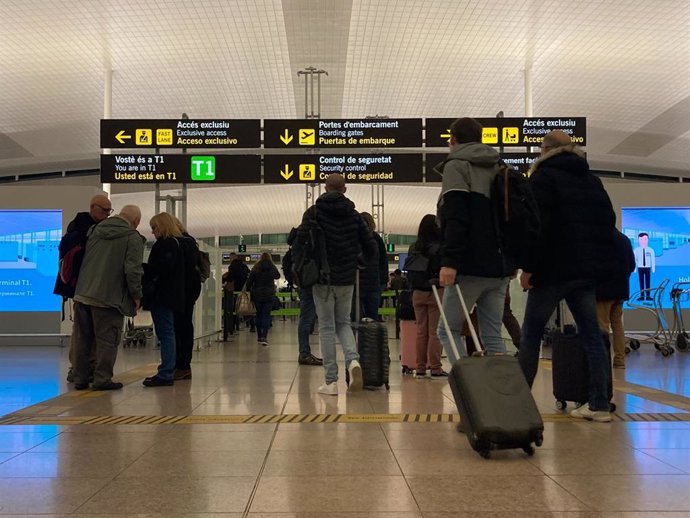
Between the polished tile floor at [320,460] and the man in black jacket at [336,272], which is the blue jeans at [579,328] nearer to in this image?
the polished tile floor at [320,460]

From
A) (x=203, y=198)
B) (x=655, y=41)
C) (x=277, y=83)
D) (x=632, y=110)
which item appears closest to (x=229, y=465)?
(x=655, y=41)

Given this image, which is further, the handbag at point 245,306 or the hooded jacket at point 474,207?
the handbag at point 245,306

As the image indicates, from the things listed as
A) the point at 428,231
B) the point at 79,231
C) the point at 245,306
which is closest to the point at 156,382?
→ the point at 79,231

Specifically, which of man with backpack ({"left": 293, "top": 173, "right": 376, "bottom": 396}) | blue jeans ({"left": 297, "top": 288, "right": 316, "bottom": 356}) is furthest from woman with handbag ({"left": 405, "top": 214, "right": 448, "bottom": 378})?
blue jeans ({"left": 297, "top": 288, "right": 316, "bottom": 356})

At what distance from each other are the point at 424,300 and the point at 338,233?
1497 mm

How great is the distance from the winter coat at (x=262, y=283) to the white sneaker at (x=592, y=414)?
8.06m

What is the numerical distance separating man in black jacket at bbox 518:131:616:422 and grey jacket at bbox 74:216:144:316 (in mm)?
3533

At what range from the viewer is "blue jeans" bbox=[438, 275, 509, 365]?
13.2 ft

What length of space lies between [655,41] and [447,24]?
488cm

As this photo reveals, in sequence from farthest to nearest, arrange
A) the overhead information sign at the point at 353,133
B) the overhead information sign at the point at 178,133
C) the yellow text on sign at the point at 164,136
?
the overhead information sign at the point at 353,133 → the yellow text on sign at the point at 164,136 → the overhead information sign at the point at 178,133

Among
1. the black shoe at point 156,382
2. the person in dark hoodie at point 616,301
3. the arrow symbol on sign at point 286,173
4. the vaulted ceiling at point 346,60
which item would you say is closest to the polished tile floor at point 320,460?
the black shoe at point 156,382

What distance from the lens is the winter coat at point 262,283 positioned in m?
12.2

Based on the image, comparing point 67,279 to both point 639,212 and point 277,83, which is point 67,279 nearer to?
point 639,212

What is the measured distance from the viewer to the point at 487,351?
4.00 meters
